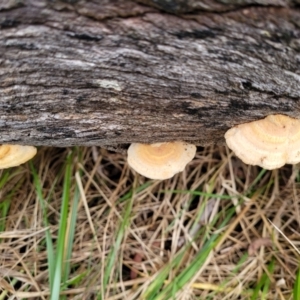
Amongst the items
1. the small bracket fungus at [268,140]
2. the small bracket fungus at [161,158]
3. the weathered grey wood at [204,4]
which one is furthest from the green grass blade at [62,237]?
the weathered grey wood at [204,4]

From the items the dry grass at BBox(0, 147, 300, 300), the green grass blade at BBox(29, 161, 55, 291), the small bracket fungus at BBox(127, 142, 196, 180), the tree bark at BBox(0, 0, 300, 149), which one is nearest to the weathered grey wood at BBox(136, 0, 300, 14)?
the tree bark at BBox(0, 0, 300, 149)

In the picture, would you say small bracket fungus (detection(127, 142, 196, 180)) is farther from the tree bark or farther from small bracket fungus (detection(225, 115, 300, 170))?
small bracket fungus (detection(225, 115, 300, 170))

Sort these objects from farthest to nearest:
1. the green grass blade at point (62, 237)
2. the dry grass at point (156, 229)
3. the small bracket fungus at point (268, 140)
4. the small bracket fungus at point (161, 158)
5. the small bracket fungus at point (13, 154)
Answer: the dry grass at point (156, 229), the green grass blade at point (62, 237), the small bracket fungus at point (161, 158), the small bracket fungus at point (13, 154), the small bracket fungus at point (268, 140)

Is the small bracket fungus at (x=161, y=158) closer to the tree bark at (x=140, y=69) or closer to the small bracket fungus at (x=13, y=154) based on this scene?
the tree bark at (x=140, y=69)

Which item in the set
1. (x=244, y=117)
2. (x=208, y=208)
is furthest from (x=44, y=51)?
(x=208, y=208)

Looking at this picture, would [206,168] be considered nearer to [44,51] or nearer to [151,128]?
[151,128]

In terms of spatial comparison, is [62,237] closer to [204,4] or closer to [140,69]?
[140,69]
